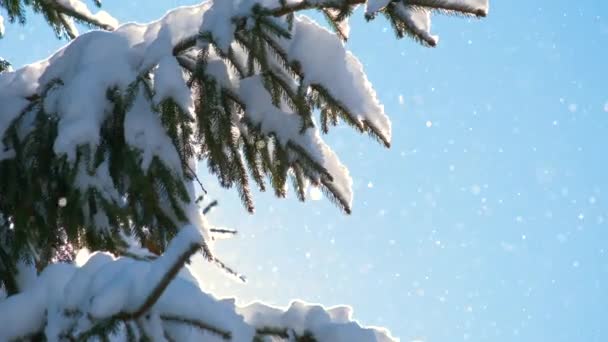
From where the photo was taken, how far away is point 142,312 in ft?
6.20

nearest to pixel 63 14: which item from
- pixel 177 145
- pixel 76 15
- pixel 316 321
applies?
pixel 76 15

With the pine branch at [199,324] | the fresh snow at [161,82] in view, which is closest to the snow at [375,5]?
the fresh snow at [161,82]

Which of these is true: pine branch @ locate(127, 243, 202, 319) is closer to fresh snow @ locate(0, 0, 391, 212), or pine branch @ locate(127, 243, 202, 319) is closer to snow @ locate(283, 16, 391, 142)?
fresh snow @ locate(0, 0, 391, 212)

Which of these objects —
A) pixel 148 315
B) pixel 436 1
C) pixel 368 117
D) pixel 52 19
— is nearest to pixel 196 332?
pixel 148 315

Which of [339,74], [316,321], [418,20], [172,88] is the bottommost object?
[316,321]

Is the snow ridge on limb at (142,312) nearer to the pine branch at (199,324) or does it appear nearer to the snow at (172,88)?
the pine branch at (199,324)

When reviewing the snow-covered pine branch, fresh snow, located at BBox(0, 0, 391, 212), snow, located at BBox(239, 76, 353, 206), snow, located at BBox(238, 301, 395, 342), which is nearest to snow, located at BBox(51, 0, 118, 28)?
the snow-covered pine branch

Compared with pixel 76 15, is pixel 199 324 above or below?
below

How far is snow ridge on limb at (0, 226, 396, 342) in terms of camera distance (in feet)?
6.20

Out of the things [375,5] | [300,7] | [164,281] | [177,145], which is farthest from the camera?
[177,145]

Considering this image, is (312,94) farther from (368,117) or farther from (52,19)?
(52,19)

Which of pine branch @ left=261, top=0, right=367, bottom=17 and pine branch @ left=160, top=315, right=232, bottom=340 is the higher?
pine branch @ left=261, top=0, right=367, bottom=17

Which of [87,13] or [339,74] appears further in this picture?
[87,13]

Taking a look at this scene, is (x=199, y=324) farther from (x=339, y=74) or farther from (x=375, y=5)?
(x=339, y=74)
